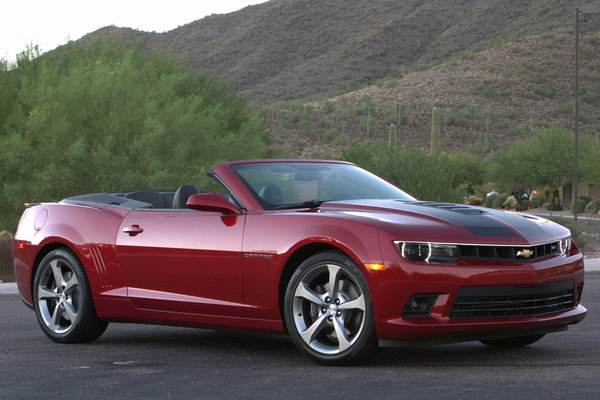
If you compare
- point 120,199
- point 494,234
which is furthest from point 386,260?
point 120,199

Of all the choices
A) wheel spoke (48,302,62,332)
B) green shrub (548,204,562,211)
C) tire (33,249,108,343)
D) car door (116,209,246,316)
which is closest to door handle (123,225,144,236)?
car door (116,209,246,316)

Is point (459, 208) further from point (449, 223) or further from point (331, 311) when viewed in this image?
point (331, 311)

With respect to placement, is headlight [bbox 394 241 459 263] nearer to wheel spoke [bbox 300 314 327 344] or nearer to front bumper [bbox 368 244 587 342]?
front bumper [bbox 368 244 587 342]

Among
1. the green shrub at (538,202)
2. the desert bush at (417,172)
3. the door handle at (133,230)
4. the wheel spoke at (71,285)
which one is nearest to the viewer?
the door handle at (133,230)

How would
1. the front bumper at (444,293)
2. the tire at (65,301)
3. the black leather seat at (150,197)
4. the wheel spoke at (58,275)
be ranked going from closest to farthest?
the front bumper at (444,293) < the tire at (65,301) < the wheel spoke at (58,275) < the black leather seat at (150,197)

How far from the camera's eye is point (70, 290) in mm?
9281

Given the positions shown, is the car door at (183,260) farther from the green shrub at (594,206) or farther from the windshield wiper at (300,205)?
the green shrub at (594,206)

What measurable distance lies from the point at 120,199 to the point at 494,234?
3.70m

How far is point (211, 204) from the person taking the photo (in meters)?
7.96

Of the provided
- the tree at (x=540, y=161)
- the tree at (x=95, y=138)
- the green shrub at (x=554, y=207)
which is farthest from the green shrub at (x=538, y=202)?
the tree at (x=95, y=138)

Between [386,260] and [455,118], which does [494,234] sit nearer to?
[386,260]

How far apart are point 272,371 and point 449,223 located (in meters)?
1.57

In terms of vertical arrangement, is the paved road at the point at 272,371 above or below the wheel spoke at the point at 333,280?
below

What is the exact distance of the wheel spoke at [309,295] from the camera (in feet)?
24.2
